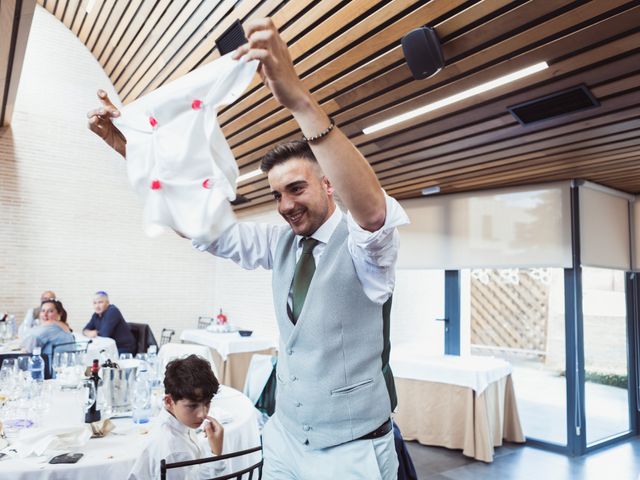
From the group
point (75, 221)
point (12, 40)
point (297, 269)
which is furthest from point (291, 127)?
point (75, 221)

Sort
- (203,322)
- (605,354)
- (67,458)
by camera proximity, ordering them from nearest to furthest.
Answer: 1. (67,458)
2. (605,354)
3. (203,322)

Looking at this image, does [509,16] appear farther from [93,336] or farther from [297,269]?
[93,336]

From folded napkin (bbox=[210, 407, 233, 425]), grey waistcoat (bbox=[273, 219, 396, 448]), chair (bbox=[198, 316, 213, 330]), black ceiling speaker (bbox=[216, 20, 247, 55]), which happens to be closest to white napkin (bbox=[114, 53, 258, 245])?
grey waistcoat (bbox=[273, 219, 396, 448])

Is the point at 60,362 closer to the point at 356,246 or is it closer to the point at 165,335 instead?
the point at 356,246

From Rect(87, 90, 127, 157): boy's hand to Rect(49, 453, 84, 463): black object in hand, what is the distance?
1.32 meters

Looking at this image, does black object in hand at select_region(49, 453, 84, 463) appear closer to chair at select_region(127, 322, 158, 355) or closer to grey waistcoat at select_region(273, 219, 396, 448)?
grey waistcoat at select_region(273, 219, 396, 448)

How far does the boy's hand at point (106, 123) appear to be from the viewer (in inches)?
49.9

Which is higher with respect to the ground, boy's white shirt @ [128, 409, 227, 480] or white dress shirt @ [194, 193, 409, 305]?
white dress shirt @ [194, 193, 409, 305]

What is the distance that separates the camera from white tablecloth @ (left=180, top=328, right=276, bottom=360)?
659 cm

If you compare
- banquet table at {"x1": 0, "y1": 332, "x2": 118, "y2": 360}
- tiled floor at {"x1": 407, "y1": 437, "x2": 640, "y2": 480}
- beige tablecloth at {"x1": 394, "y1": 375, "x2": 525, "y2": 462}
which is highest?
banquet table at {"x1": 0, "y1": 332, "x2": 118, "y2": 360}

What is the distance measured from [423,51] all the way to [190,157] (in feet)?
8.27

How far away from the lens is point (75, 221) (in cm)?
836

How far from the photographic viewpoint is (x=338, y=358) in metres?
1.24

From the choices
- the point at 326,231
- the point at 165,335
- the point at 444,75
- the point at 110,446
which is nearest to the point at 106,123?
the point at 326,231
